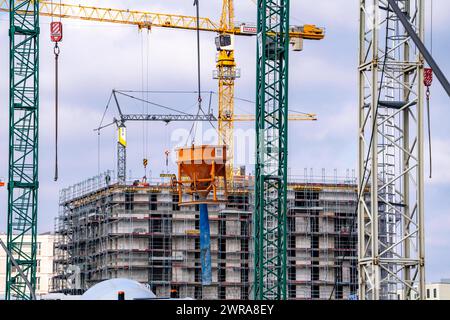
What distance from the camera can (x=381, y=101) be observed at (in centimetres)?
3922

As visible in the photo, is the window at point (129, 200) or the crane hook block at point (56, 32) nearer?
the crane hook block at point (56, 32)

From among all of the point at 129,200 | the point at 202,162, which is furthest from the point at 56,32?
the point at 129,200

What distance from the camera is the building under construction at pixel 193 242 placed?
122m

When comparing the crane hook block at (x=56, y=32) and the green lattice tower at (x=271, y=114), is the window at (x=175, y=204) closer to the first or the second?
the crane hook block at (x=56, y=32)

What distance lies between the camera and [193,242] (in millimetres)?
124188

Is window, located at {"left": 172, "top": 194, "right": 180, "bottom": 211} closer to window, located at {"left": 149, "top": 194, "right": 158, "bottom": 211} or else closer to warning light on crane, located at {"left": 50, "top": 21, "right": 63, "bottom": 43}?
window, located at {"left": 149, "top": 194, "right": 158, "bottom": 211}

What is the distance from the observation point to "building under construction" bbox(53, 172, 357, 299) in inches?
4798

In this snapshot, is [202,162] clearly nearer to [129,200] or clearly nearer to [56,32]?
[56,32]

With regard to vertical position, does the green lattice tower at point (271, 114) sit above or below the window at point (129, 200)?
above

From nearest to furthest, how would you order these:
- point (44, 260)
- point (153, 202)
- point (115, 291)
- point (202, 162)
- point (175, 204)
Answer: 1. point (115, 291)
2. point (202, 162)
3. point (153, 202)
4. point (175, 204)
5. point (44, 260)

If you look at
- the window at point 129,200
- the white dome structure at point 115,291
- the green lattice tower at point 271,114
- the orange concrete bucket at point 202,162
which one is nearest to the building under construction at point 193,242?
the window at point 129,200

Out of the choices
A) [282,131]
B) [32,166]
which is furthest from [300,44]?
[282,131]
